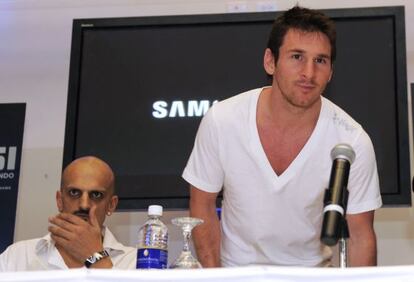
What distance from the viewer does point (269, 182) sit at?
2.12 m

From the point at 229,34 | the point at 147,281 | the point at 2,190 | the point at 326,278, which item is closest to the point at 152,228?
the point at 147,281

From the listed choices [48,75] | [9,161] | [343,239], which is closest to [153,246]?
[343,239]

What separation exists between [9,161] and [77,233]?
4.19 ft

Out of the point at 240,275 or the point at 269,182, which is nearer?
the point at 240,275

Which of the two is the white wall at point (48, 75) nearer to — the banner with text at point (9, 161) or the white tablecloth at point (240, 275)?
the banner with text at point (9, 161)

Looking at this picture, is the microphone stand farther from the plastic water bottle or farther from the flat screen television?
the flat screen television

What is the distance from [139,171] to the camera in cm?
295

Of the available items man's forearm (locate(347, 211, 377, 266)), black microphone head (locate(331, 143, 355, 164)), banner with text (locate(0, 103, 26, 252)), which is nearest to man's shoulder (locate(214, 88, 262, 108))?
man's forearm (locate(347, 211, 377, 266))

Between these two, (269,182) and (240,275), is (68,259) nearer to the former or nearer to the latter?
(269,182)

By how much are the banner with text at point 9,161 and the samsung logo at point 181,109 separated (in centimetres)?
72

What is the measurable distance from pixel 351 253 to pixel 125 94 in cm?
131

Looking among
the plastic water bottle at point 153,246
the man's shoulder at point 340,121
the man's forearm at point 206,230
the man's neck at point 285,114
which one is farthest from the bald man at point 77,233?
the man's shoulder at point 340,121

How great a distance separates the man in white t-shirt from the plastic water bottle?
0.44 m

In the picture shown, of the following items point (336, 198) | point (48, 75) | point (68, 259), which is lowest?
point (68, 259)
